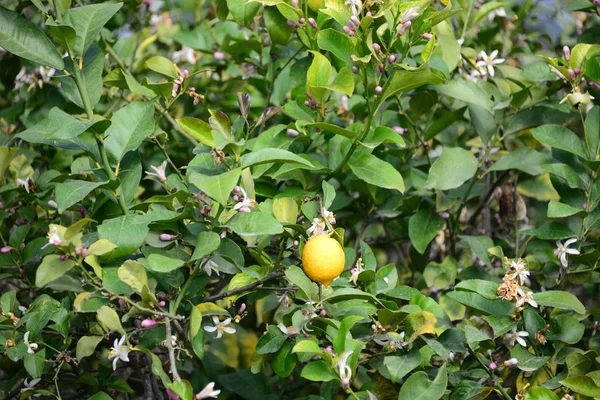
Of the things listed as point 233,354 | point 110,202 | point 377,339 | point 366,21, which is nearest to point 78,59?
point 110,202

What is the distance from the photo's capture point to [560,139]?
1293 mm

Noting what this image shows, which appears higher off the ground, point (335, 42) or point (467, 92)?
point (335, 42)

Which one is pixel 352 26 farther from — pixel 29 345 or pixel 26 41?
pixel 29 345

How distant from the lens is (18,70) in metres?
1.79

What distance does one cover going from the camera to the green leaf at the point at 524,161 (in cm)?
141

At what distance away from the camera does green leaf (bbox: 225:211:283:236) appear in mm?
973

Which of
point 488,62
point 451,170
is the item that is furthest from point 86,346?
point 488,62

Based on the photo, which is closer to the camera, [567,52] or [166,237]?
[166,237]

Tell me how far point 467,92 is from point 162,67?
55cm

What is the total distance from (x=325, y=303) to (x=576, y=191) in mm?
504

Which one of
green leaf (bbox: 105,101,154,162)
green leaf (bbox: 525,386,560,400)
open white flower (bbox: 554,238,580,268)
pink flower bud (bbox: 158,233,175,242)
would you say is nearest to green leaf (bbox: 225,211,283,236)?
pink flower bud (bbox: 158,233,175,242)

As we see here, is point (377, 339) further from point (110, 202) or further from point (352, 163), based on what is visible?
point (110, 202)

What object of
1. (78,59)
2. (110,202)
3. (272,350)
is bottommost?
(272,350)

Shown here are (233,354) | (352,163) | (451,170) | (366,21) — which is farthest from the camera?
(233,354)
